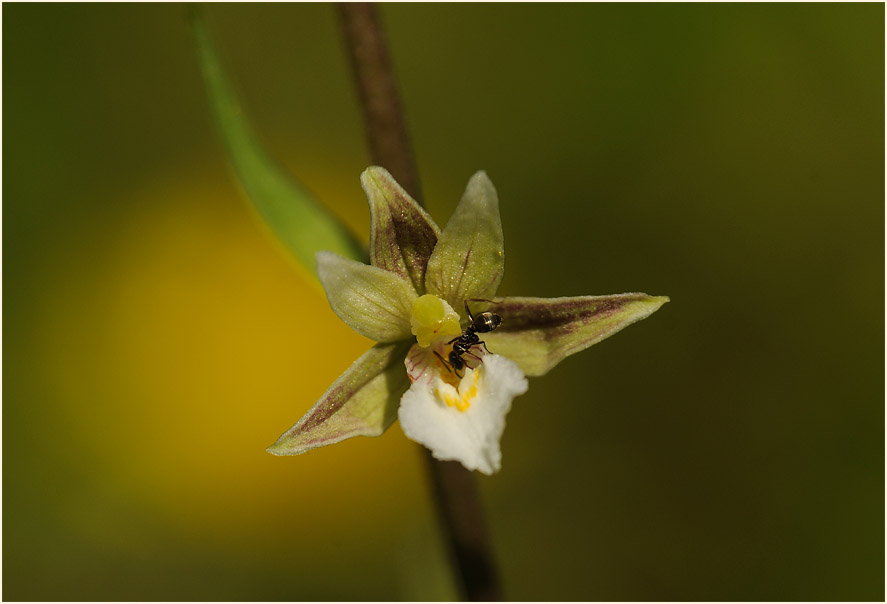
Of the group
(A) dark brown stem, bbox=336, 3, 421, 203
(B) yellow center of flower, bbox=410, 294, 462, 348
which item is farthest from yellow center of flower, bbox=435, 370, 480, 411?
(A) dark brown stem, bbox=336, 3, 421, 203

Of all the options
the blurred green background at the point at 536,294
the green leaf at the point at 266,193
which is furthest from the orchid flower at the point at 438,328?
the blurred green background at the point at 536,294

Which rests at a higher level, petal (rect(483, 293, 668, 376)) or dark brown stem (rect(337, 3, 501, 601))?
dark brown stem (rect(337, 3, 501, 601))

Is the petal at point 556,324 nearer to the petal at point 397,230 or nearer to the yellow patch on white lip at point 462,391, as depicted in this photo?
the yellow patch on white lip at point 462,391

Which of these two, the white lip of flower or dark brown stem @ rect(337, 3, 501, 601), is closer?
the white lip of flower

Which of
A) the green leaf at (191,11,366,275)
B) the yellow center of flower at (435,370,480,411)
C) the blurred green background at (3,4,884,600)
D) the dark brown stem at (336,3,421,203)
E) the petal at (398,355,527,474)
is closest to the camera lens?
the petal at (398,355,527,474)

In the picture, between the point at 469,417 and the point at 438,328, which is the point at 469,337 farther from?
the point at 469,417

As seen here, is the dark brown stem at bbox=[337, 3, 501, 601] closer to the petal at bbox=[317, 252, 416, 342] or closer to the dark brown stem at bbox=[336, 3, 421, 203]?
the dark brown stem at bbox=[336, 3, 421, 203]
